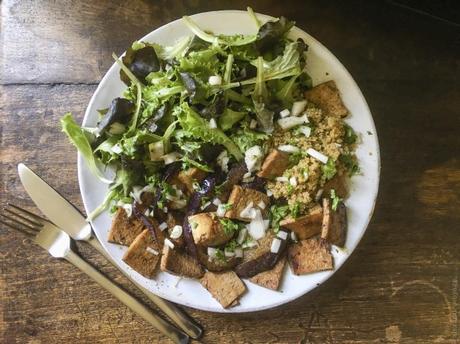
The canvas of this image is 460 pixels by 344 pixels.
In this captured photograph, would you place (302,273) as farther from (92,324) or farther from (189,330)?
(92,324)

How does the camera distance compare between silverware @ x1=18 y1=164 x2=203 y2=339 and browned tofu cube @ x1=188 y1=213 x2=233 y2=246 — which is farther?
silverware @ x1=18 y1=164 x2=203 y2=339

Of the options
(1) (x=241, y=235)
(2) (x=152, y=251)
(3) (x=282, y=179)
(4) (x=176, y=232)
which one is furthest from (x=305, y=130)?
(2) (x=152, y=251)

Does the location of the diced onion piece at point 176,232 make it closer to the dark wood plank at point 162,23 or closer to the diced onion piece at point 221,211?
the diced onion piece at point 221,211

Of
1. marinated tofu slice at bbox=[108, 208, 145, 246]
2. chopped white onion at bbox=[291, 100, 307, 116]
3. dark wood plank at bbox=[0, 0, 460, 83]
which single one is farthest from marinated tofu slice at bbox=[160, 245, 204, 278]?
dark wood plank at bbox=[0, 0, 460, 83]

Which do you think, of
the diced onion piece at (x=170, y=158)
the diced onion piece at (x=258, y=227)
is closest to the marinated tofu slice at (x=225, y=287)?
the diced onion piece at (x=258, y=227)

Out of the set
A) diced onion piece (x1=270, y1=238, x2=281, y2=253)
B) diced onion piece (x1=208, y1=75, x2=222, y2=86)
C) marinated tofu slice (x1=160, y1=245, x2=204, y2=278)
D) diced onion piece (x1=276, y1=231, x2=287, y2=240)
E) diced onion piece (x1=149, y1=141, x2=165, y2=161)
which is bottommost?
marinated tofu slice (x1=160, y1=245, x2=204, y2=278)

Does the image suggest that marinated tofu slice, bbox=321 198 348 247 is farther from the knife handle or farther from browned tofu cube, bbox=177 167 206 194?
the knife handle
